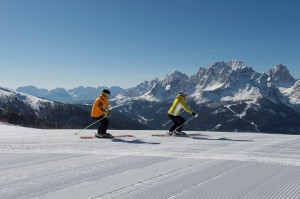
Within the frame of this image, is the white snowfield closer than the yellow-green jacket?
Yes

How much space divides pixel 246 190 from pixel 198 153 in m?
5.49

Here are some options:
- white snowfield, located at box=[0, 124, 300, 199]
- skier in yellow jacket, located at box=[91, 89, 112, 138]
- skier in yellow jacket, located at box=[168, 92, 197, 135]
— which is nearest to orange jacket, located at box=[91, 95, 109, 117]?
skier in yellow jacket, located at box=[91, 89, 112, 138]

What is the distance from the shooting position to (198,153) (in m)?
12.5

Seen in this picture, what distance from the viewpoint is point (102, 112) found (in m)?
19.5

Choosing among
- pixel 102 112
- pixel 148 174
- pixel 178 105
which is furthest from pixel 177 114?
pixel 148 174

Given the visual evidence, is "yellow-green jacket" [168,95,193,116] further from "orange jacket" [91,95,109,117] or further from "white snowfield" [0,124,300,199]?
Result: "white snowfield" [0,124,300,199]

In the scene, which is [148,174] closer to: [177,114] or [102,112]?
[102,112]

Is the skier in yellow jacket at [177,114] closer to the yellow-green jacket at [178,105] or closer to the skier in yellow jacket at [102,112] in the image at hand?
the yellow-green jacket at [178,105]

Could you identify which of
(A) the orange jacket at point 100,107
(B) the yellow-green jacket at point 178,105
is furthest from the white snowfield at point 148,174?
(B) the yellow-green jacket at point 178,105

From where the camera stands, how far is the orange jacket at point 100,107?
1922 centimetres

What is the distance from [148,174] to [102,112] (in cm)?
1120

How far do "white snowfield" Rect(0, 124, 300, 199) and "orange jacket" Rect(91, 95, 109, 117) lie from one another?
6421 mm

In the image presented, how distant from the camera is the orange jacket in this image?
1922 centimetres

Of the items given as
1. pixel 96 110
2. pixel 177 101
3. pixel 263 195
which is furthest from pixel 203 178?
pixel 177 101
